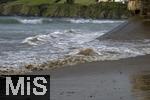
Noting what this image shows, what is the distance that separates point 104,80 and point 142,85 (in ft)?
4.12

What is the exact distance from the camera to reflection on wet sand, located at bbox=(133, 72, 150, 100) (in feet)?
32.2

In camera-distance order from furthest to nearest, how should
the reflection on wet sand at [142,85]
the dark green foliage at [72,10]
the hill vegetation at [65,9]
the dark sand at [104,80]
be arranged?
the hill vegetation at [65,9], the dark green foliage at [72,10], the dark sand at [104,80], the reflection on wet sand at [142,85]

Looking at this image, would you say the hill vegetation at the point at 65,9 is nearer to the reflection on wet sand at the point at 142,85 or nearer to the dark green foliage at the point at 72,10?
the dark green foliage at the point at 72,10

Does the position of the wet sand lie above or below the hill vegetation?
above

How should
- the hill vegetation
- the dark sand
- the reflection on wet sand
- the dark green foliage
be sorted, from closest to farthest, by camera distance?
the reflection on wet sand
the dark sand
the dark green foliage
the hill vegetation

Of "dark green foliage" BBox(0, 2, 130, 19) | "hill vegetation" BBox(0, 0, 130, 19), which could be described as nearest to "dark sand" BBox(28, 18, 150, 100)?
"hill vegetation" BBox(0, 0, 130, 19)

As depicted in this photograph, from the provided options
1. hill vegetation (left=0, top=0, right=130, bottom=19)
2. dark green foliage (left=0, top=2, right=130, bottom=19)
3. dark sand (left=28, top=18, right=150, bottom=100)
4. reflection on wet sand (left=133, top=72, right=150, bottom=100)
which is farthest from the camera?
hill vegetation (left=0, top=0, right=130, bottom=19)

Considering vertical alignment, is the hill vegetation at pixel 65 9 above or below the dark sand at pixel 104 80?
below

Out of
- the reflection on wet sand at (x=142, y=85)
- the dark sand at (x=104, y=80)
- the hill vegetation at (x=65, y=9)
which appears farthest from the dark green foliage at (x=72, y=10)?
the reflection on wet sand at (x=142, y=85)

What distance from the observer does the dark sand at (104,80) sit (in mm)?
10062

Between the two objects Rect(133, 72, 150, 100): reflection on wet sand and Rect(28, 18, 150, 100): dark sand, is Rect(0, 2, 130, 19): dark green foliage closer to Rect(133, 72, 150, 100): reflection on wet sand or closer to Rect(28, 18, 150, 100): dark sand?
Rect(28, 18, 150, 100): dark sand

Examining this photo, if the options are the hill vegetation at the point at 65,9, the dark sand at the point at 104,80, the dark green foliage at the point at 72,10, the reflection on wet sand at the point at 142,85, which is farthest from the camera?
the hill vegetation at the point at 65,9

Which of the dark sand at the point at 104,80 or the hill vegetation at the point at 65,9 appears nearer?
the dark sand at the point at 104,80

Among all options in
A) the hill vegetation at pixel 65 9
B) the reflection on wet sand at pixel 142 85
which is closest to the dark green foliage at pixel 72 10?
the hill vegetation at pixel 65 9
